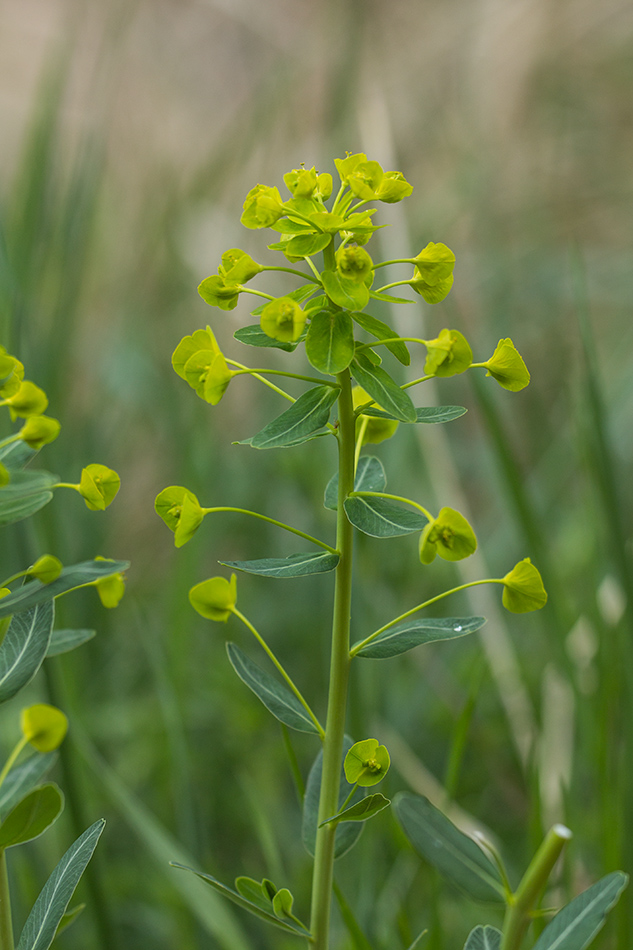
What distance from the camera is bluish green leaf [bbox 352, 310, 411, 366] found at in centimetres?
29

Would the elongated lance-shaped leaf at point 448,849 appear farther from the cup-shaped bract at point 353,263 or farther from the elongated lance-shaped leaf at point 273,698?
the cup-shaped bract at point 353,263

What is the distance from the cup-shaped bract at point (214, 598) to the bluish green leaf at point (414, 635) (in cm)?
5

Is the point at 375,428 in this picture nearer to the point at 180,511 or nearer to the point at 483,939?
the point at 180,511

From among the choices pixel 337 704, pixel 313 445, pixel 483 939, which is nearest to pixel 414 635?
pixel 337 704

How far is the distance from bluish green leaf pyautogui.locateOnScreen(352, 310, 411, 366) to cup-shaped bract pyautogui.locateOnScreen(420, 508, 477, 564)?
60 millimetres

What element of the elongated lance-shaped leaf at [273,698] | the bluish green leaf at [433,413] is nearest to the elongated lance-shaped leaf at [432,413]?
the bluish green leaf at [433,413]

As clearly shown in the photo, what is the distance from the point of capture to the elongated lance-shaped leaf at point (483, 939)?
12.5 inches

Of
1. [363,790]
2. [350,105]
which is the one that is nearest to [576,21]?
[350,105]

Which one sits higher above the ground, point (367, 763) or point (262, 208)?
point (262, 208)

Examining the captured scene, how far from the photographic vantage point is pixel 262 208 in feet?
0.92

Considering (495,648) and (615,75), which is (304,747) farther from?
(615,75)

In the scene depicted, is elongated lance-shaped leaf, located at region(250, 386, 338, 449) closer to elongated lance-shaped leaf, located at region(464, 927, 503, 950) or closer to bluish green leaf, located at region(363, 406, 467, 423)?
bluish green leaf, located at region(363, 406, 467, 423)

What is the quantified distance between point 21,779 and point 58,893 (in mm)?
65

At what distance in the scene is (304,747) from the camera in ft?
3.23
